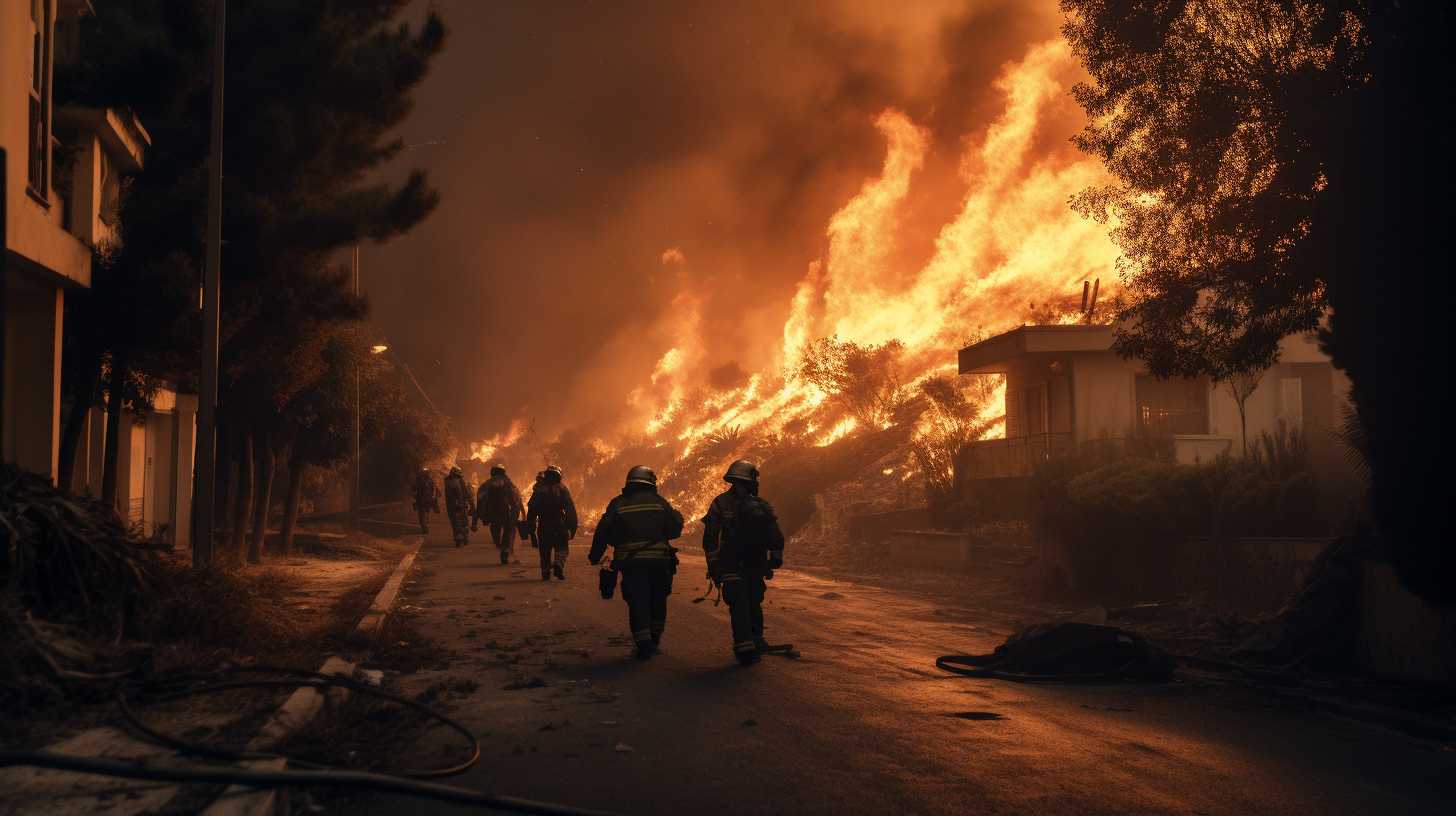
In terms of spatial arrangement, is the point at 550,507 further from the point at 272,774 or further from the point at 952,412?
the point at 952,412

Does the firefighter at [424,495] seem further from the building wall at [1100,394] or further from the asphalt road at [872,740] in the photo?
the asphalt road at [872,740]

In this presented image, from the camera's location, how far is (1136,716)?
874 centimetres

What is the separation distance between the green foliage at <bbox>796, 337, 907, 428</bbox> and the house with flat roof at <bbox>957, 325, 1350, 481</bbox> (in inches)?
655

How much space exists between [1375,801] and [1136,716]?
8.00ft

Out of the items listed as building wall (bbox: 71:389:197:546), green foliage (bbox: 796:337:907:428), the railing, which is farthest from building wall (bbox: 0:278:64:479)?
green foliage (bbox: 796:337:907:428)

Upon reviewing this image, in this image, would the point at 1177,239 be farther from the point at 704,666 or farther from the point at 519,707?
the point at 519,707

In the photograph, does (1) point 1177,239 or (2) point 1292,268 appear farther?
(1) point 1177,239

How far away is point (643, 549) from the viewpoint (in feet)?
40.2

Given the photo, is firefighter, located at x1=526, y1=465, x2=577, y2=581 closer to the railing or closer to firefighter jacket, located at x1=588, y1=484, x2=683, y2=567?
firefighter jacket, located at x1=588, y1=484, x2=683, y2=567

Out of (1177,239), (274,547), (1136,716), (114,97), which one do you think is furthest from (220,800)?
(274,547)

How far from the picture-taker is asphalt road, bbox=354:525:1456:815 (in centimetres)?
623

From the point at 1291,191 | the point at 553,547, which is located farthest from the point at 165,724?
the point at 553,547

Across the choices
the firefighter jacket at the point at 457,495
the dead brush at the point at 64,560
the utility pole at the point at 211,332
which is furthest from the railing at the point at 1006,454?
the dead brush at the point at 64,560

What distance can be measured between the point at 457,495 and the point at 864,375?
17856mm
